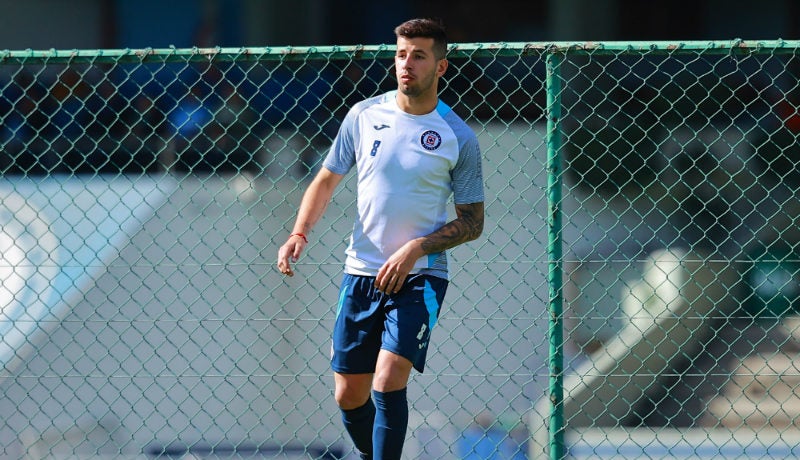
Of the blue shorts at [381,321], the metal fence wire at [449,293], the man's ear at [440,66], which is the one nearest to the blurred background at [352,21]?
the metal fence wire at [449,293]

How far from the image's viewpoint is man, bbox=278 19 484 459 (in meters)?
3.62

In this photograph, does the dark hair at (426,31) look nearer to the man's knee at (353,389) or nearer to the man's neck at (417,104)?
the man's neck at (417,104)

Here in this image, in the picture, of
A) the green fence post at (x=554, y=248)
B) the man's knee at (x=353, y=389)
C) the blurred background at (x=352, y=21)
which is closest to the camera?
the man's knee at (x=353, y=389)

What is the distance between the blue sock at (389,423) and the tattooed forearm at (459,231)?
1.74 ft

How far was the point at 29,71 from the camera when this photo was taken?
10.8m

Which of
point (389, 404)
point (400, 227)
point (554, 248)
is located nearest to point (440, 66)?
point (400, 227)

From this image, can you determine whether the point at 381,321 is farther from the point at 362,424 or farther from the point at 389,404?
the point at 362,424

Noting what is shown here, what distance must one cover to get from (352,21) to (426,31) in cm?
976

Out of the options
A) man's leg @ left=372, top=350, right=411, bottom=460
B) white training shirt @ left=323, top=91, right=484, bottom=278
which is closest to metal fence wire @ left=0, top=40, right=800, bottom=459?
man's leg @ left=372, top=350, right=411, bottom=460

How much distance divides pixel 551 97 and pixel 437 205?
738mm

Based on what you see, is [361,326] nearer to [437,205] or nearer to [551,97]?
[437,205]

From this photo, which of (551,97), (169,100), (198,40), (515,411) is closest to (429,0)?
(198,40)

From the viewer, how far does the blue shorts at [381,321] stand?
364 centimetres

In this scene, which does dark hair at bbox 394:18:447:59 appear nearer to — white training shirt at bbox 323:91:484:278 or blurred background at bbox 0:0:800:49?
white training shirt at bbox 323:91:484:278
